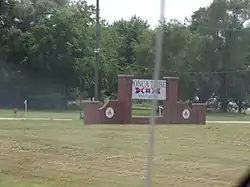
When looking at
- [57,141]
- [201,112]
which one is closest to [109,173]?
[57,141]

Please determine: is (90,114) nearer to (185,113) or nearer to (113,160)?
(185,113)

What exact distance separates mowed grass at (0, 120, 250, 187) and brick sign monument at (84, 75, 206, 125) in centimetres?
853

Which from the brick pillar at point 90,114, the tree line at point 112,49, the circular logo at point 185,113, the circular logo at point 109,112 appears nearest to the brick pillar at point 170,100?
the circular logo at point 185,113

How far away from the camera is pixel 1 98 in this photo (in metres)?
57.0

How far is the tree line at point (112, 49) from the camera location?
54.1 metres

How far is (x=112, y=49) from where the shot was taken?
5950 centimetres

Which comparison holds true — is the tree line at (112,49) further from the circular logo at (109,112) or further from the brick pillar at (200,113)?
the circular logo at (109,112)

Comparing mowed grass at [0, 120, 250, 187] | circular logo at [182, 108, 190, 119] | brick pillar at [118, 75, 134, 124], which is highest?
brick pillar at [118, 75, 134, 124]

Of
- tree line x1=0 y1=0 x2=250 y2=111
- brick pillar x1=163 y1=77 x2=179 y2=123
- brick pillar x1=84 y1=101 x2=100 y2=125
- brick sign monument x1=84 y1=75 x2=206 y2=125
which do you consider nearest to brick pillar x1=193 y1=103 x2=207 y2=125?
brick sign monument x1=84 y1=75 x2=206 y2=125

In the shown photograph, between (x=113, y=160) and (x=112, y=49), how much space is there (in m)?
46.2

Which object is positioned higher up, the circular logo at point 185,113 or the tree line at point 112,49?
the tree line at point 112,49

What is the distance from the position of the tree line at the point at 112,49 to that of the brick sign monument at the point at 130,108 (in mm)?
21134

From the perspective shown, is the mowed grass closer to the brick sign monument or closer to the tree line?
the brick sign monument

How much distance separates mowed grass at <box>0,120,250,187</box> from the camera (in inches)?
440
